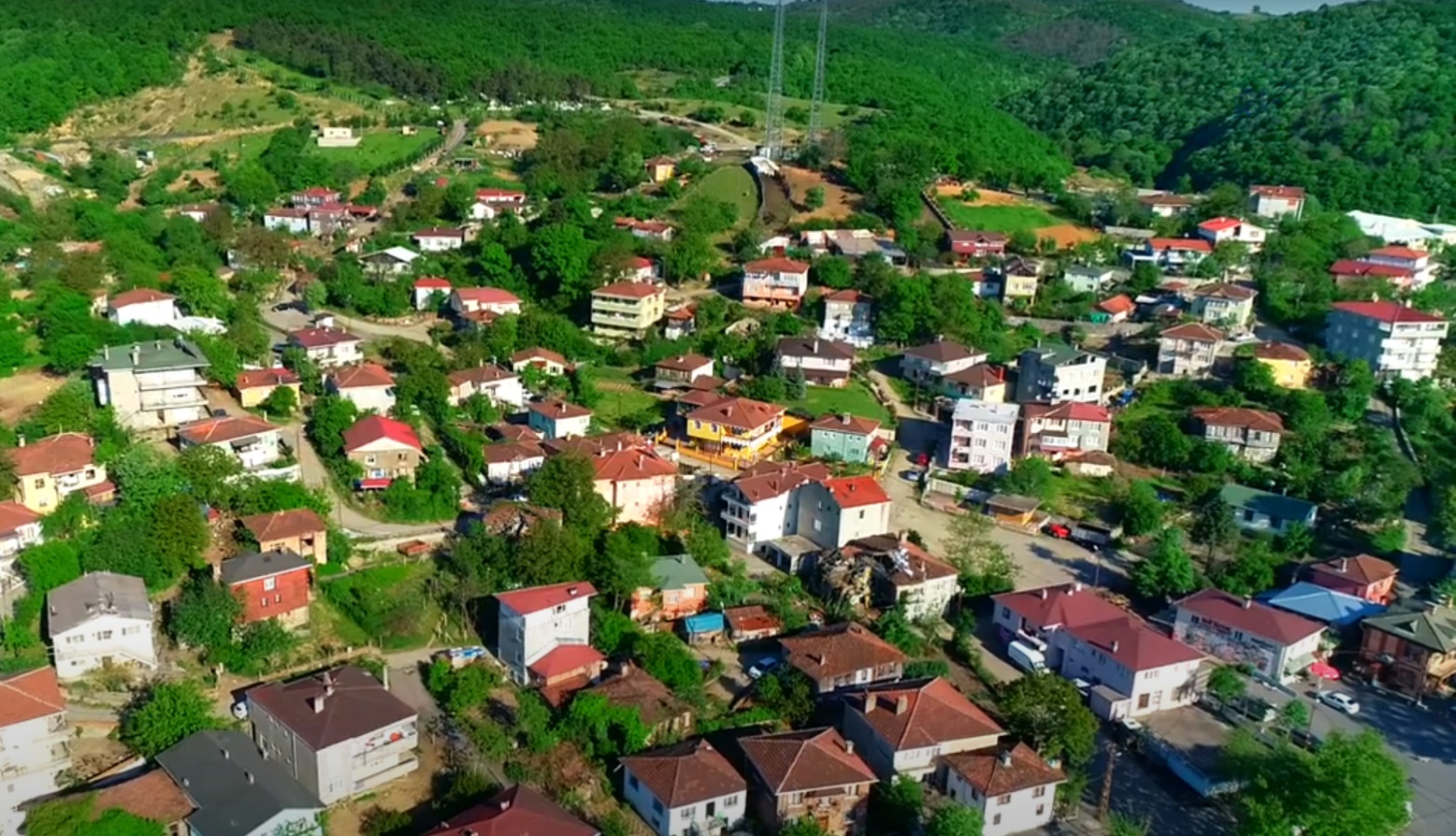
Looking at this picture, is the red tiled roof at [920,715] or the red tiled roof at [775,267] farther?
the red tiled roof at [775,267]

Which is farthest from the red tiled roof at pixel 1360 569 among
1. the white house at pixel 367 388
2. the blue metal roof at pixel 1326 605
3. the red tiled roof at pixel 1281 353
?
the white house at pixel 367 388

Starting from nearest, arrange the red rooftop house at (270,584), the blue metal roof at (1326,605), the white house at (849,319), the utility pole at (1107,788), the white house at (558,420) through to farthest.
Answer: the utility pole at (1107,788) → the red rooftop house at (270,584) → the blue metal roof at (1326,605) → the white house at (558,420) → the white house at (849,319)

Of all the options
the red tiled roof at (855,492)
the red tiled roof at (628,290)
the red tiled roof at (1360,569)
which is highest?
the red tiled roof at (628,290)

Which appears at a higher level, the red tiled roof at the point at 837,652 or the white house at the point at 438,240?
the white house at the point at 438,240

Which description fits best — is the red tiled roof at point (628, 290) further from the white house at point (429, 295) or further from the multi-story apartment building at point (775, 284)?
the white house at point (429, 295)

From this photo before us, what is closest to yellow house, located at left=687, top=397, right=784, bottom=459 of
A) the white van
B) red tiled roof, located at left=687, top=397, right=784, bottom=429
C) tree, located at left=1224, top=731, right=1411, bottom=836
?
red tiled roof, located at left=687, top=397, right=784, bottom=429

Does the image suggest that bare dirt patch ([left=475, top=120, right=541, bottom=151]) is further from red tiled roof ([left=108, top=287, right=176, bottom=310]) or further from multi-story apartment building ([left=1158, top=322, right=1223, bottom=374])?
multi-story apartment building ([left=1158, top=322, right=1223, bottom=374])

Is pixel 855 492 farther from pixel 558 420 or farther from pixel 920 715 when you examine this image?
pixel 558 420
